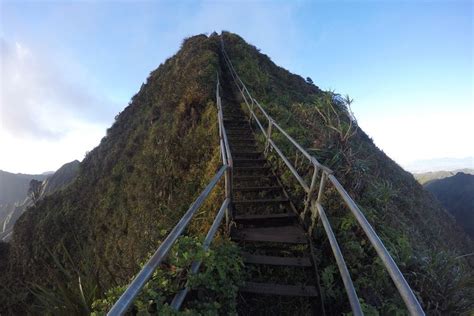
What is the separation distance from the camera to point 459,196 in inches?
1891

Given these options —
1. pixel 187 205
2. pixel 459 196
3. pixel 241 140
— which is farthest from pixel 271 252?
Result: pixel 459 196

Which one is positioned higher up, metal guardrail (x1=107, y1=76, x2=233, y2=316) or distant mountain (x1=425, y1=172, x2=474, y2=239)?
metal guardrail (x1=107, y1=76, x2=233, y2=316)

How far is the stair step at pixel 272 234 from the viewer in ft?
13.9

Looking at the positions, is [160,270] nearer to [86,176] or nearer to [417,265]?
[417,265]

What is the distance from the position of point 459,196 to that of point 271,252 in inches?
2211

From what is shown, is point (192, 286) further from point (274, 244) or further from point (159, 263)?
point (274, 244)

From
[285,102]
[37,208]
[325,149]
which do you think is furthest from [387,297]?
[37,208]

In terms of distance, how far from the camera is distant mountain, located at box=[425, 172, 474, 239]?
41366mm

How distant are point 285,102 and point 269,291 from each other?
11927 millimetres

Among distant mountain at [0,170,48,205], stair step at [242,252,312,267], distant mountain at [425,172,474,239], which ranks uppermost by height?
distant mountain at [0,170,48,205]

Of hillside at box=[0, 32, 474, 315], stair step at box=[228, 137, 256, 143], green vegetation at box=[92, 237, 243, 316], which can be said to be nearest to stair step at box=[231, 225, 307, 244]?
hillside at box=[0, 32, 474, 315]

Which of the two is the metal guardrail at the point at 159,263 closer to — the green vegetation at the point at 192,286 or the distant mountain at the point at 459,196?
the green vegetation at the point at 192,286

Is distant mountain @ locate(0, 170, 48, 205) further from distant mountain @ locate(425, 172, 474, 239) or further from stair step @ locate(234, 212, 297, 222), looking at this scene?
stair step @ locate(234, 212, 297, 222)

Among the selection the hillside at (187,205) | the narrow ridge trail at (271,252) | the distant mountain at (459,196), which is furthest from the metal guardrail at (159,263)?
the distant mountain at (459,196)
